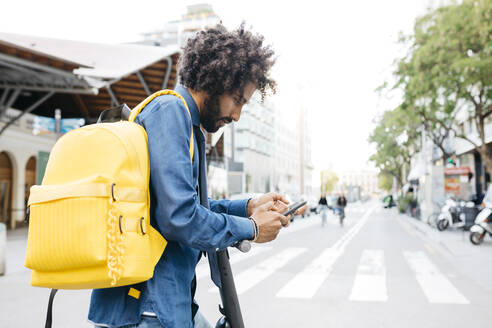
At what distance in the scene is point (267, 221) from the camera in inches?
65.3

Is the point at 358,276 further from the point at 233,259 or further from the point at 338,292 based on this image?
the point at 233,259

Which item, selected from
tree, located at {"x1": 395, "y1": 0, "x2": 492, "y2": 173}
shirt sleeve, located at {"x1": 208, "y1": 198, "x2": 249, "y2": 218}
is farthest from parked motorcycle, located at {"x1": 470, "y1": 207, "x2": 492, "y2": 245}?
shirt sleeve, located at {"x1": 208, "y1": 198, "x2": 249, "y2": 218}

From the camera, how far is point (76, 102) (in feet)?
80.6

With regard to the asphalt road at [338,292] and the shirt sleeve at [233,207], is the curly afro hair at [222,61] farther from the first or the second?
the asphalt road at [338,292]

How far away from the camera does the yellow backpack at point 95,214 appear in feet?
4.33

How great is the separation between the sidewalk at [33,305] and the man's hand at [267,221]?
4415mm

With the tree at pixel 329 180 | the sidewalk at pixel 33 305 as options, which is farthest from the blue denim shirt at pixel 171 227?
the tree at pixel 329 180

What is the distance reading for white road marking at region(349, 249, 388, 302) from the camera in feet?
22.3

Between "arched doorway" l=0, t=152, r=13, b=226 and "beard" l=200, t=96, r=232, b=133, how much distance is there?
2081 centimetres

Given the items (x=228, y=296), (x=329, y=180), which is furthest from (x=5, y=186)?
(x=329, y=180)

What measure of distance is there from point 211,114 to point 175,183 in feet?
1.38

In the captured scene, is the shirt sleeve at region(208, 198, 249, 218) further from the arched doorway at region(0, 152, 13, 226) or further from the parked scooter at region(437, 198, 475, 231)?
the arched doorway at region(0, 152, 13, 226)

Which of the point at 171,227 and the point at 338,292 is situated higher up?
the point at 171,227

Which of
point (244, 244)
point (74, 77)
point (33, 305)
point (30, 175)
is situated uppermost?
point (74, 77)
